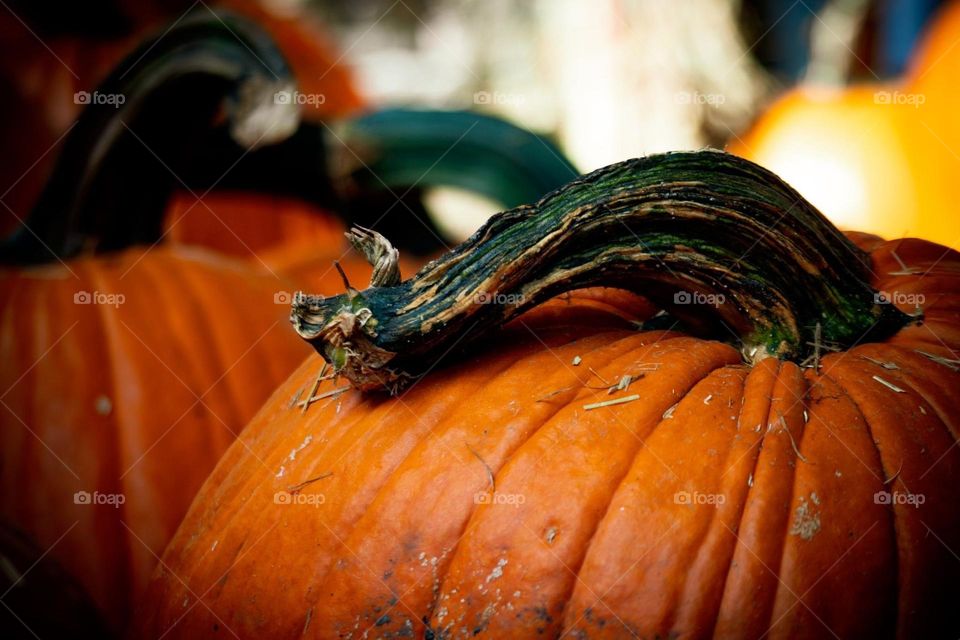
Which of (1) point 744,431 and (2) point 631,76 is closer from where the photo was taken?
(1) point 744,431

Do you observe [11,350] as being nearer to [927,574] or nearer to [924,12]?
[927,574]

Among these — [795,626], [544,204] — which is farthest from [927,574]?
[544,204]

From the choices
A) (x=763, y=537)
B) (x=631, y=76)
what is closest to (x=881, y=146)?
(x=631, y=76)

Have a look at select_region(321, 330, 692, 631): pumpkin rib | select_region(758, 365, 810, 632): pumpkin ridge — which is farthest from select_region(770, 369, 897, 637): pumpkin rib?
select_region(321, 330, 692, 631): pumpkin rib

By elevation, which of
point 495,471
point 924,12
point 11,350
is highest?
point 924,12

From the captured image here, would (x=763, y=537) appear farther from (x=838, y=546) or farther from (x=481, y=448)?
(x=481, y=448)
